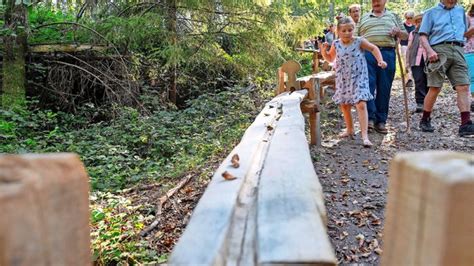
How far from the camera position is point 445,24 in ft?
18.8

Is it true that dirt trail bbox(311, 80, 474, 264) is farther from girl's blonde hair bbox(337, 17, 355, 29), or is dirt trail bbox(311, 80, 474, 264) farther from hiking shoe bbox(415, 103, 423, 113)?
girl's blonde hair bbox(337, 17, 355, 29)

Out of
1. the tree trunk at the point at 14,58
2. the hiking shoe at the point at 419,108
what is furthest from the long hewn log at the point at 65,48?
the hiking shoe at the point at 419,108

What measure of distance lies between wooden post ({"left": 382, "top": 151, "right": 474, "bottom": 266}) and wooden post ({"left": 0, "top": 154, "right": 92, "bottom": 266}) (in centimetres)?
57

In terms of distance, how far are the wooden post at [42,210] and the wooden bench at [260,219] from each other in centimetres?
25

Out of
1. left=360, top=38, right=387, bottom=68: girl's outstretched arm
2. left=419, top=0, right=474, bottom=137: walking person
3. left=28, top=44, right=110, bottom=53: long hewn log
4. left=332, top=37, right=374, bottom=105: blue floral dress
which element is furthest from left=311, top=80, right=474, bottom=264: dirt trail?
left=28, top=44, right=110, bottom=53: long hewn log

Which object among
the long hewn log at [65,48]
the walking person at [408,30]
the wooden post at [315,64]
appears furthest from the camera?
the wooden post at [315,64]

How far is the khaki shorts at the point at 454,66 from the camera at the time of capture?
5.75 metres

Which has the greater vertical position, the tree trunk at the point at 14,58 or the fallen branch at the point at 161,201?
the tree trunk at the point at 14,58

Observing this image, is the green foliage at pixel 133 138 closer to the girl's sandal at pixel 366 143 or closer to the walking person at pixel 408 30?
the girl's sandal at pixel 366 143

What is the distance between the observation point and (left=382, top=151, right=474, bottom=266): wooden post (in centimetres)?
61

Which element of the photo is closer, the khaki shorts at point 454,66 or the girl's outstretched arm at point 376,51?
the girl's outstretched arm at point 376,51

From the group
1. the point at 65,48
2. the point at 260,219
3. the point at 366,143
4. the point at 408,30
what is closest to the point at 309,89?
the point at 366,143

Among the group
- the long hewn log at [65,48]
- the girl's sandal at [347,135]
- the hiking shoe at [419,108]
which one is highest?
the long hewn log at [65,48]

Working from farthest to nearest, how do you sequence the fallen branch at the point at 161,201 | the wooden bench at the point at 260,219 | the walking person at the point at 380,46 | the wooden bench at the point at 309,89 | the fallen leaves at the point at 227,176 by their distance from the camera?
the walking person at the point at 380,46 < the wooden bench at the point at 309,89 < the fallen branch at the point at 161,201 < the fallen leaves at the point at 227,176 < the wooden bench at the point at 260,219
